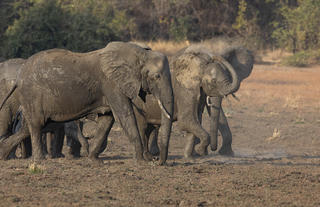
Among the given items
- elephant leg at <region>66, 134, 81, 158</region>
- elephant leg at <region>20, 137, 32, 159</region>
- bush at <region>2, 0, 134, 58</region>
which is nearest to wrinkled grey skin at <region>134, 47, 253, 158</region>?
elephant leg at <region>66, 134, 81, 158</region>

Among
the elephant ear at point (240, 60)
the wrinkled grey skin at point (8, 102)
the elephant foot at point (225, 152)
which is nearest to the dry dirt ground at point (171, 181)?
the elephant foot at point (225, 152)

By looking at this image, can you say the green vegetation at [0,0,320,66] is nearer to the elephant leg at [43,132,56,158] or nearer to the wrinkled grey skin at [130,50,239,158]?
the elephant leg at [43,132,56,158]

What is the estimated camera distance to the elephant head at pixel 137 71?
9.20m

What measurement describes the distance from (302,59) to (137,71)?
2131 centimetres

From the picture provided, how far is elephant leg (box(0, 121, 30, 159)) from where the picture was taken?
9859mm

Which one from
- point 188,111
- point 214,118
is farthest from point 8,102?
point 214,118

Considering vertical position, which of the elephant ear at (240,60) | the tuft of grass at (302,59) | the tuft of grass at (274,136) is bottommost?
the tuft of grass at (302,59)

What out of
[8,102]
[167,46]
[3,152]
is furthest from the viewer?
[167,46]

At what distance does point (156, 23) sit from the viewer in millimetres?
35812

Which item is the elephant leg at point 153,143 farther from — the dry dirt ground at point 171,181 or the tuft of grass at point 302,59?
the tuft of grass at point 302,59

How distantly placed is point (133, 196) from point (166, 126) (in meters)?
2.32

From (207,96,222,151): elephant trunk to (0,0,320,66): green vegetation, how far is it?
11.0 meters

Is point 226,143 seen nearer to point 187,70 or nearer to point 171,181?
point 187,70

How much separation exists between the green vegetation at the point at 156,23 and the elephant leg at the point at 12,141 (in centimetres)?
1222
